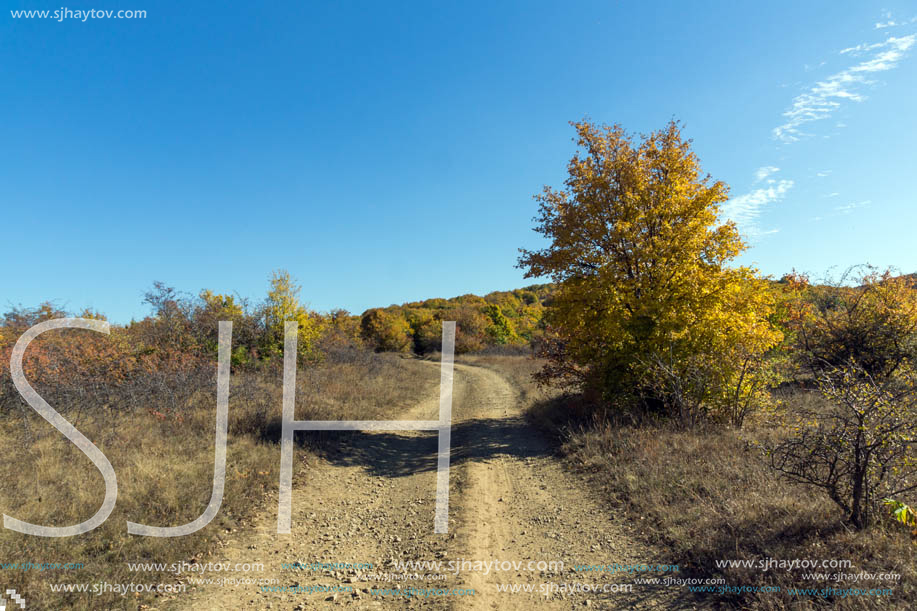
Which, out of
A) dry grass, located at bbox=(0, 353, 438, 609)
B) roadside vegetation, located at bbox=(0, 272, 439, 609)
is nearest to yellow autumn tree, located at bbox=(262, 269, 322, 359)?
roadside vegetation, located at bbox=(0, 272, 439, 609)

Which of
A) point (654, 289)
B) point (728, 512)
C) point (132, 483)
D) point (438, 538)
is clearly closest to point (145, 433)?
point (132, 483)

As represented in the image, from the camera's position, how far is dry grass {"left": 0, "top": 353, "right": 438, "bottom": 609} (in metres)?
4.92

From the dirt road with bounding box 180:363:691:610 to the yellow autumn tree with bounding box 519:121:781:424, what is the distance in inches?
130

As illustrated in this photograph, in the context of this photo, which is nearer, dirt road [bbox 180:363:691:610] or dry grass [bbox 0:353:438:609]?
dirt road [bbox 180:363:691:610]

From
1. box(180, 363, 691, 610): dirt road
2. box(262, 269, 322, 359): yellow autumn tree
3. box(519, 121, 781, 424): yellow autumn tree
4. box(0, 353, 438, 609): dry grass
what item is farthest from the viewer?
box(262, 269, 322, 359): yellow autumn tree

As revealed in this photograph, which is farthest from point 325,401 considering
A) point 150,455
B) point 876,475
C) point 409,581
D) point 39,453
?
point 876,475

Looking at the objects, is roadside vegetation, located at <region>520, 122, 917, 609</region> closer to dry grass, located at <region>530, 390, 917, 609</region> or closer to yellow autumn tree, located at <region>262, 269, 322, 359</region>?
dry grass, located at <region>530, 390, 917, 609</region>

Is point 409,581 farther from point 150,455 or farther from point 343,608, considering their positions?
point 150,455

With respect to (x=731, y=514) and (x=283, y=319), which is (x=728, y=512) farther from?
(x=283, y=319)

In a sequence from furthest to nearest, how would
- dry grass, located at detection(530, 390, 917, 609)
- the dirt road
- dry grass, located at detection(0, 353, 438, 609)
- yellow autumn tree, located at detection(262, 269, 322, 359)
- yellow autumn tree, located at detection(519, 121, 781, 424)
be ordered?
yellow autumn tree, located at detection(262, 269, 322, 359) → yellow autumn tree, located at detection(519, 121, 781, 424) → dry grass, located at detection(0, 353, 438, 609) → the dirt road → dry grass, located at detection(530, 390, 917, 609)

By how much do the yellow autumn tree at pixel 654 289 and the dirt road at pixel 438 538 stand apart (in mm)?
3295

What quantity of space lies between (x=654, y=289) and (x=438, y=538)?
844 centimetres

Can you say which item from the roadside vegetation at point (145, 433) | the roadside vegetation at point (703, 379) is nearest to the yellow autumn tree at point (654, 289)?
the roadside vegetation at point (703, 379)

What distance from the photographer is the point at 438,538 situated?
6137 millimetres
